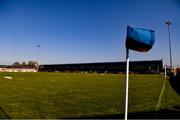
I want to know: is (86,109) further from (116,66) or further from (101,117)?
(116,66)

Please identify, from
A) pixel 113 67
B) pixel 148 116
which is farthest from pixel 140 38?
pixel 113 67

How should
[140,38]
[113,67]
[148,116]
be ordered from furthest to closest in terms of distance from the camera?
1. [113,67]
2. [148,116]
3. [140,38]

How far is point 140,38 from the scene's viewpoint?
171 inches

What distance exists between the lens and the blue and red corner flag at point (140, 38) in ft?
14.2

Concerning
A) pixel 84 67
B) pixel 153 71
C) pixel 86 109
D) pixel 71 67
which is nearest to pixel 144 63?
pixel 153 71

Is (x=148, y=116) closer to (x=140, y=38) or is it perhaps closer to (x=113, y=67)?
(x=140, y=38)

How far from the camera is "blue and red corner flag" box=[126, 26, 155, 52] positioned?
4336 millimetres

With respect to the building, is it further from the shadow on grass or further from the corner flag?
the corner flag

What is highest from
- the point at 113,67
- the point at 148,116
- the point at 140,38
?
the point at 113,67

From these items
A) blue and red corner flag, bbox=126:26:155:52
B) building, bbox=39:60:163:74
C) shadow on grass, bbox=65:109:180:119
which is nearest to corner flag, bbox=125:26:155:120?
blue and red corner flag, bbox=126:26:155:52

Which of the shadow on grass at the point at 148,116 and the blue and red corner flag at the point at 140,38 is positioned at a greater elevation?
the blue and red corner flag at the point at 140,38

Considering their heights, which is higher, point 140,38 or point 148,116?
point 140,38

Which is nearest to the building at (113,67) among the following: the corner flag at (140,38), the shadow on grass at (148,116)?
the shadow on grass at (148,116)

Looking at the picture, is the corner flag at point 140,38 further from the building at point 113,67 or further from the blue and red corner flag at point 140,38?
the building at point 113,67
